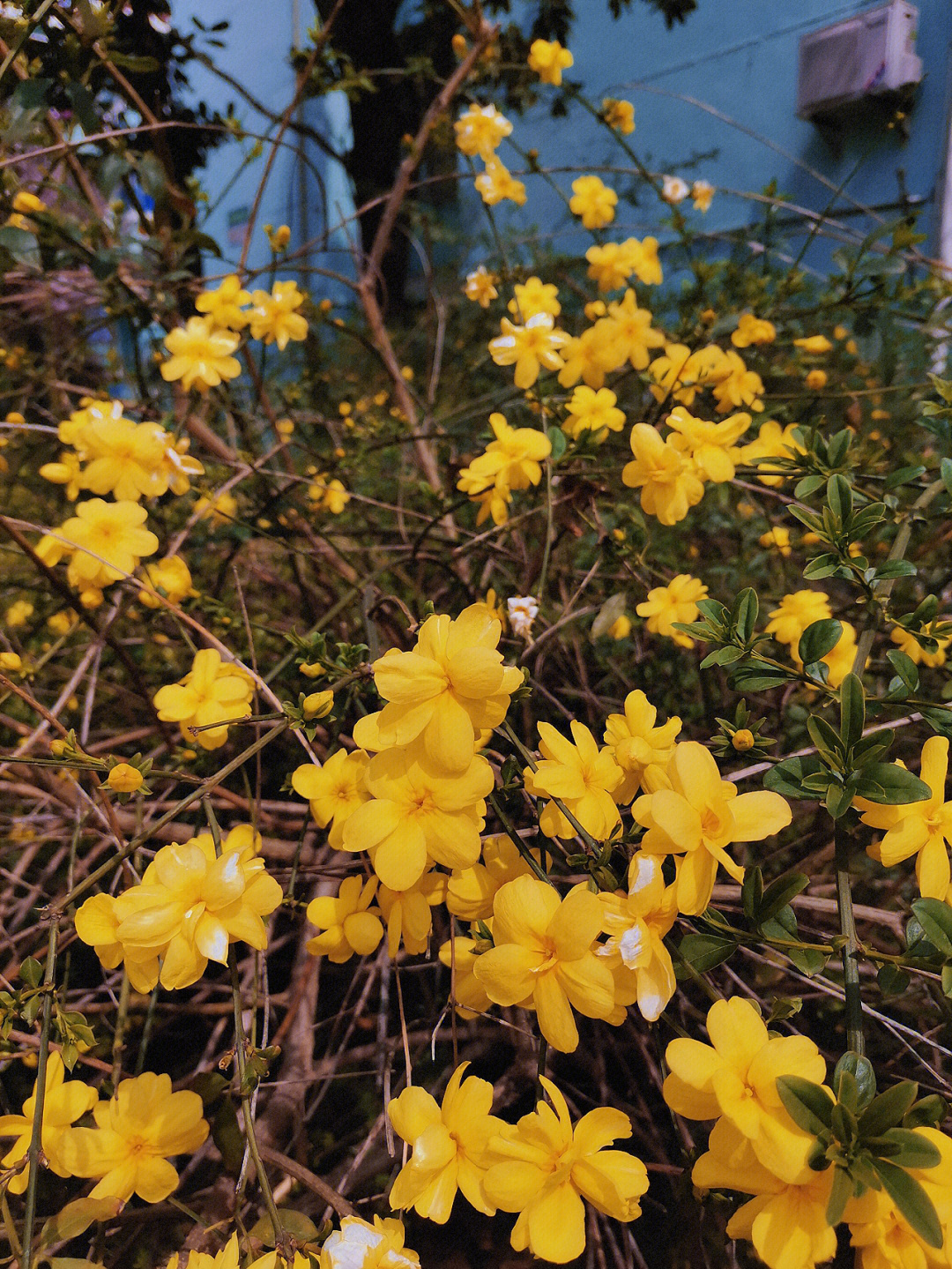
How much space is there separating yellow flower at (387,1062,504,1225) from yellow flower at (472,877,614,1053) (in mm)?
76

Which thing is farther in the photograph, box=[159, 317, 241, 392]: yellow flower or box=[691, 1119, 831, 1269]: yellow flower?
box=[159, 317, 241, 392]: yellow flower

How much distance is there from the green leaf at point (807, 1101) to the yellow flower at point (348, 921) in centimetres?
41

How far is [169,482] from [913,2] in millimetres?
4644

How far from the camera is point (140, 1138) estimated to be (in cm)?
69

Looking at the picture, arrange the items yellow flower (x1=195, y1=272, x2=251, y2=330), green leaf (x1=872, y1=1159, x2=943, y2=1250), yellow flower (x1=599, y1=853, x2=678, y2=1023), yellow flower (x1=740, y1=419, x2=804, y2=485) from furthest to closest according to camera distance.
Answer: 1. yellow flower (x1=195, y1=272, x2=251, y2=330)
2. yellow flower (x1=740, y1=419, x2=804, y2=485)
3. yellow flower (x1=599, y1=853, x2=678, y2=1023)
4. green leaf (x1=872, y1=1159, x2=943, y2=1250)

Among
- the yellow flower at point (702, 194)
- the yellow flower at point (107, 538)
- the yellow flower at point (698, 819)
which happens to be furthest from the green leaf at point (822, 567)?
the yellow flower at point (702, 194)

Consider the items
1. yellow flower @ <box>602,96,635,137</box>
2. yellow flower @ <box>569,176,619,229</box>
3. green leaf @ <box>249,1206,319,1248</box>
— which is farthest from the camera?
yellow flower @ <box>602,96,635,137</box>

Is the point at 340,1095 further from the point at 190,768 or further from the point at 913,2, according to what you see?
the point at 913,2

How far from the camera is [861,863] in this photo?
1245 millimetres

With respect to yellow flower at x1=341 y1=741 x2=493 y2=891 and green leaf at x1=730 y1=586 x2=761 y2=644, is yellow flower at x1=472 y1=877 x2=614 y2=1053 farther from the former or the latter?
green leaf at x1=730 y1=586 x2=761 y2=644

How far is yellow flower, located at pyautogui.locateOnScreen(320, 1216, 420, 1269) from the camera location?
547mm

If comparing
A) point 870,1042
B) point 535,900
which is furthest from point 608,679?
point 535,900

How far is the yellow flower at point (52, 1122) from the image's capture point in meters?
0.67

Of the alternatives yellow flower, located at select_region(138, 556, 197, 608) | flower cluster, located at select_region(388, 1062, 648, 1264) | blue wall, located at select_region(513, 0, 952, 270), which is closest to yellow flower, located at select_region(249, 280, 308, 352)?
yellow flower, located at select_region(138, 556, 197, 608)
